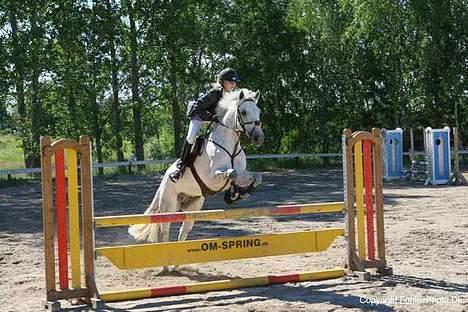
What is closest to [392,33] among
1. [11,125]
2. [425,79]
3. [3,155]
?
[425,79]

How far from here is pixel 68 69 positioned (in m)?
25.2

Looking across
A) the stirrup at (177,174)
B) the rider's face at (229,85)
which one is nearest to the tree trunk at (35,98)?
the stirrup at (177,174)

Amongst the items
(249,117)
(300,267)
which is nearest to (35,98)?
(300,267)

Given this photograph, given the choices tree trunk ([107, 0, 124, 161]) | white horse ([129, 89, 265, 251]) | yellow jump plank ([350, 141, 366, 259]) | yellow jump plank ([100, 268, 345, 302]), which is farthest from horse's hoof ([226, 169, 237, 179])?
tree trunk ([107, 0, 124, 161])

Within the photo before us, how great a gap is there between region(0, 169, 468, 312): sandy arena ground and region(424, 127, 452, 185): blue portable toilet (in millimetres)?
3507

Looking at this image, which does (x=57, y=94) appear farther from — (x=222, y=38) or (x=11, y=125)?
(x=222, y=38)

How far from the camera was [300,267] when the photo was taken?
24.3ft

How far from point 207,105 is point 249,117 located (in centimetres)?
71

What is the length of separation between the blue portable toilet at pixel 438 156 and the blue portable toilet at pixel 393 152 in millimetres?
1557

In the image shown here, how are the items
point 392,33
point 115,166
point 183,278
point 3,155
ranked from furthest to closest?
point 3,155
point 392,33
point 115,166
point 183,278

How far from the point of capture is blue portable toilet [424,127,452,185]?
17750 mm

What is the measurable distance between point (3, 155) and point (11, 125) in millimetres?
12017

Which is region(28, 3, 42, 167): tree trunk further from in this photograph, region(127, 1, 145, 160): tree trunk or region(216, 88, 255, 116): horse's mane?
region(216, 88, 255, 116): horse's mane

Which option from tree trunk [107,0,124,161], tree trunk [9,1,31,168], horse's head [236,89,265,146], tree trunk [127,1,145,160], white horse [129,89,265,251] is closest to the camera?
horse's head [236,89,265,146]
